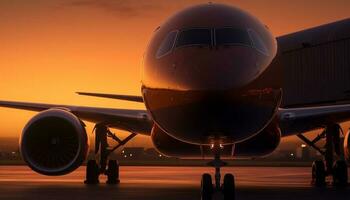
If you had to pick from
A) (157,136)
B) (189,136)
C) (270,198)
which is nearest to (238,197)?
(270,198)

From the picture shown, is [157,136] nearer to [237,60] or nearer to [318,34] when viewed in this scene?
[237,60]

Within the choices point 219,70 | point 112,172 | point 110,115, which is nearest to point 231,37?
point 219,70

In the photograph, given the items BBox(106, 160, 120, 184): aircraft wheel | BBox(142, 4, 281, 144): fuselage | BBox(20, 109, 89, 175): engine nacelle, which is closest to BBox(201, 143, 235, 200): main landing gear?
BBox(142, 4, 281, 144): fuselage

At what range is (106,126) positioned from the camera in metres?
17.1

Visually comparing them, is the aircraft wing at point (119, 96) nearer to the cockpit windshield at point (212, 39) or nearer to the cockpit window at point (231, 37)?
the cockpit windshield at point (212, 39)

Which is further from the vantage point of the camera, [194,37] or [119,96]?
[119,96]

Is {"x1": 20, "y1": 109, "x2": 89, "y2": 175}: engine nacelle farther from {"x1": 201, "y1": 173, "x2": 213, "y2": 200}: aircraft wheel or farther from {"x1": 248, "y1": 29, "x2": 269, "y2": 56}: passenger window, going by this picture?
{"x1": 248, "y1": 29, "x2": 269, "y2": 56}: passenger window

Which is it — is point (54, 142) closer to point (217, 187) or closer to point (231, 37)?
point (217, 187)

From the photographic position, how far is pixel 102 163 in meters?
17.1

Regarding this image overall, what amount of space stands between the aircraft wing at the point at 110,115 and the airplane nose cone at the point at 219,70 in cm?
619

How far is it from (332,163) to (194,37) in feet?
27.4

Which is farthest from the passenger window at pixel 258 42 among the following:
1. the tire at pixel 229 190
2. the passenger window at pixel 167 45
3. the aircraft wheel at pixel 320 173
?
the aircraft wheel at pixel 320 173

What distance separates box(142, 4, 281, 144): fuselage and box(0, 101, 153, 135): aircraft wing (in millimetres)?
5059

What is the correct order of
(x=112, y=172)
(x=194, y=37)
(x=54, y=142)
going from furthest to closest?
(x=112, y=172) → (x=54, y=142) → (x=194, y=37)
